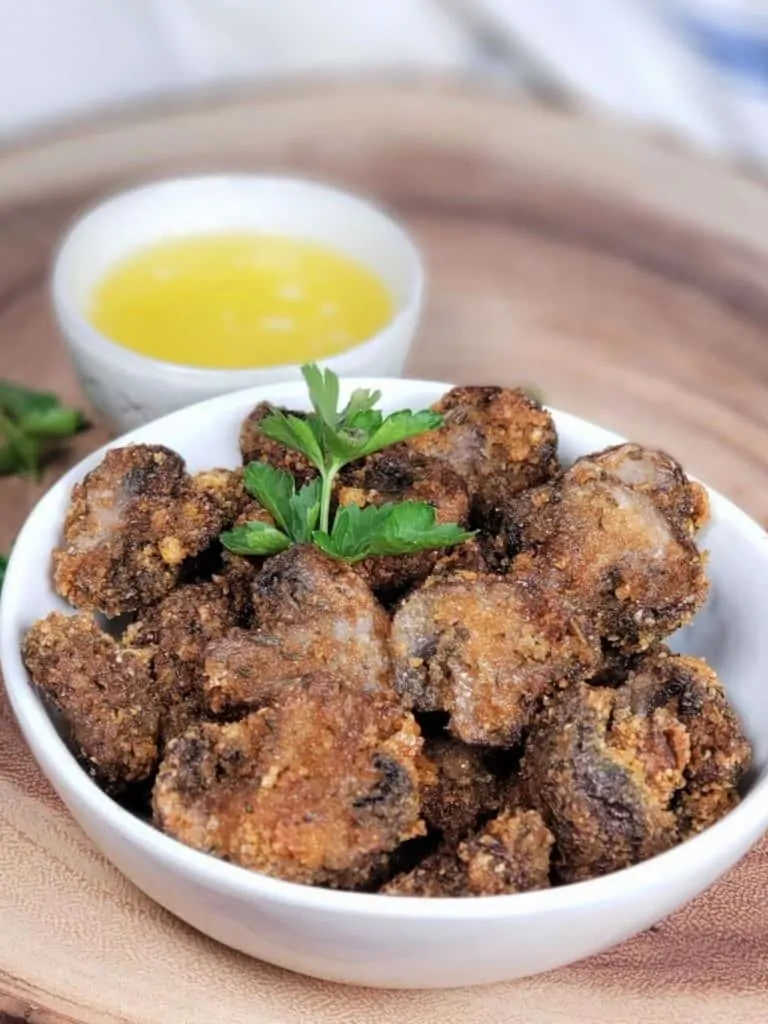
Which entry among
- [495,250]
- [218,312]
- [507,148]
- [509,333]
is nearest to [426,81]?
[507,148]

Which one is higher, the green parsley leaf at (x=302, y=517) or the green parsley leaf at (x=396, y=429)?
the green parsley leaf at (x=396, y=429)

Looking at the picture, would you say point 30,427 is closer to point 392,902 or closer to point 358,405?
point 358,405

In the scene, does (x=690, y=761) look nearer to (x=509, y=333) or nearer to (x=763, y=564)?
(x=763, y=564)

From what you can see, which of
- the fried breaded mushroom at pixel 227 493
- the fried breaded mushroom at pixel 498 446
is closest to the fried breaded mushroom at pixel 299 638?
the fried breaded mushroom at pixel 227 493

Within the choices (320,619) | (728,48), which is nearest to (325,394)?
(320,619)

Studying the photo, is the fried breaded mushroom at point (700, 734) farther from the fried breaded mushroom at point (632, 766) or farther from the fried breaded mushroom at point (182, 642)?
the fried breaded mushroom at point (182, 642)

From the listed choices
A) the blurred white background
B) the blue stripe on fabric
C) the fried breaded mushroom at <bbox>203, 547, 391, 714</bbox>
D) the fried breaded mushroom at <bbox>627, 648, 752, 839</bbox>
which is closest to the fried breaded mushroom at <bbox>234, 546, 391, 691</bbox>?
the fried breaded mushroom at <bbox>203, 547, 391, 714</bbox>
